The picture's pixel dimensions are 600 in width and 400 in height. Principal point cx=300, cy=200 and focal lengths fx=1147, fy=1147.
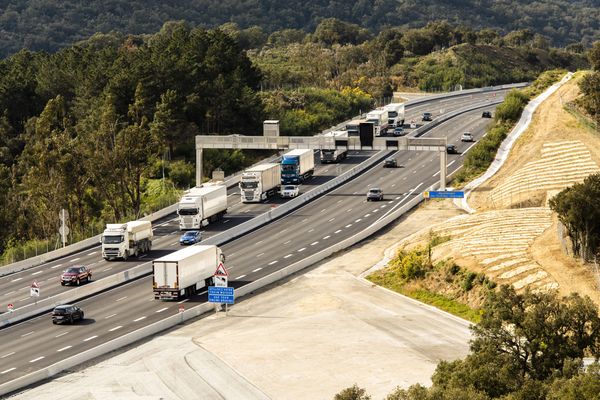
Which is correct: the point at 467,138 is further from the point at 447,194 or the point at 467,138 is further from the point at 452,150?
the point at 447,194

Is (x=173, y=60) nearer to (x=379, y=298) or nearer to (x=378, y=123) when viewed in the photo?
(x=378, y=123)

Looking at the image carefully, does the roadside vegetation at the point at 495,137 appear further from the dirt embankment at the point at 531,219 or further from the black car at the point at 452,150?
the black car at the point at 452,150

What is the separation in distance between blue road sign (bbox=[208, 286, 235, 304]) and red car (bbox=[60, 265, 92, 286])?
13693 millimetres

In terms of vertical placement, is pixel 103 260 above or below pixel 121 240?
below

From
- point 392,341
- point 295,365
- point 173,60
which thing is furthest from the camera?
point 173,60

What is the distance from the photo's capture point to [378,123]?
522 ft

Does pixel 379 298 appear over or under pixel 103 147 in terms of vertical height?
under

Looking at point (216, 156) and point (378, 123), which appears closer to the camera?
point (216, 156)

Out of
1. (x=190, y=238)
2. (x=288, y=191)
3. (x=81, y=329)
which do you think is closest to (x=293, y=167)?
(x=288, y=191)

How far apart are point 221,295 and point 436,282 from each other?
689 inches

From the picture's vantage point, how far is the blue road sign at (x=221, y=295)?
260ft

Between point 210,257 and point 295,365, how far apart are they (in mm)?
20090

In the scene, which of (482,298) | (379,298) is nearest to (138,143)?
(379,298)

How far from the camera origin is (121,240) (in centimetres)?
9575
